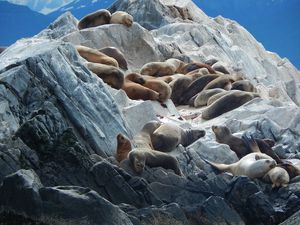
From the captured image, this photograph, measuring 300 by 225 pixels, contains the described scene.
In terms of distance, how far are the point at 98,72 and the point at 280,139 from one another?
345 cm

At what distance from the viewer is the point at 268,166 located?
9.80m

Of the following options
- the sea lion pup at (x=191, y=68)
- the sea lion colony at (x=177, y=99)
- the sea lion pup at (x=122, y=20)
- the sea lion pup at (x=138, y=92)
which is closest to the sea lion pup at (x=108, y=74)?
the sea lion colony at (x=177, y=99)

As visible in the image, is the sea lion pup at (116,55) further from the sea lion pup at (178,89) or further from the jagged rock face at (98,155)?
the jagged rock face at (98,155)

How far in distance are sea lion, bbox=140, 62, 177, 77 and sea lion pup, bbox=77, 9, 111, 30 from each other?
95.1 inches

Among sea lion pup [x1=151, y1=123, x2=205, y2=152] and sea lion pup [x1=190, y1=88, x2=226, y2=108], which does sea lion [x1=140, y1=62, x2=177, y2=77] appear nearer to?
sea lion pup [x1=190, y1=88, x2=226, y2=108]

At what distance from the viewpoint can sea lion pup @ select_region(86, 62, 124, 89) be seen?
39.8ft

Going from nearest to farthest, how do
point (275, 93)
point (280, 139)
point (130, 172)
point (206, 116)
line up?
point (130, 172) → point (280, 139) → point (206, 116) → point (275, 93)

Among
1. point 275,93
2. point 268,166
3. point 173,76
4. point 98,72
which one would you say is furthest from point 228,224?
point 275,93

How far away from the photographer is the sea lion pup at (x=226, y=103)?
13.0 m

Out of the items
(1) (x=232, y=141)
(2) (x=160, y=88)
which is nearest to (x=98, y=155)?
(1) (x=232, y=141)

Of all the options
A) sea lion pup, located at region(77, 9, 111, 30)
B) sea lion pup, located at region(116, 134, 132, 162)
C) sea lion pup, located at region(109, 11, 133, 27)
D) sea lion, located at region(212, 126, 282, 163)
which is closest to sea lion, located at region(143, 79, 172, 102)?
sea lion, located at region(212, 126, 282, 163)

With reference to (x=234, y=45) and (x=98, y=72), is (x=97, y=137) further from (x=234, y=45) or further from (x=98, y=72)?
(x=234, y=45)

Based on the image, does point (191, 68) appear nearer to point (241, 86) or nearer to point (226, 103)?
point (241, 86)

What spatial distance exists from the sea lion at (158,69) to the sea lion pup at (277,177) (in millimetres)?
6131
